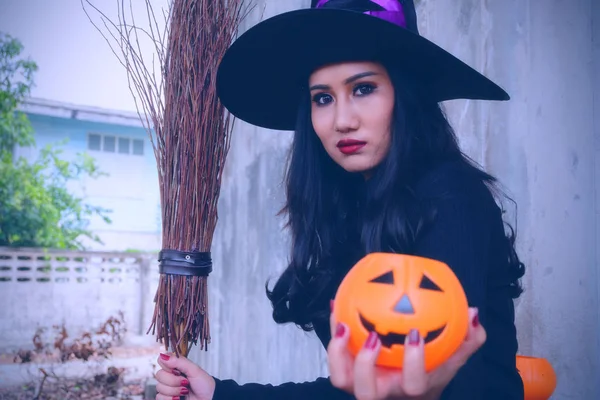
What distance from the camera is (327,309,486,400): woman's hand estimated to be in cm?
105

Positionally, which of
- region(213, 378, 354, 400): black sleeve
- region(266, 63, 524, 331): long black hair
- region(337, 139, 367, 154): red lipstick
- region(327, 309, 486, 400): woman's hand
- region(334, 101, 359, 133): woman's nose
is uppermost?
region(334, 101, 359, 133): woman's nose

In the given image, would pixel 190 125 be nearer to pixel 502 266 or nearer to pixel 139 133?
pixel 502 266

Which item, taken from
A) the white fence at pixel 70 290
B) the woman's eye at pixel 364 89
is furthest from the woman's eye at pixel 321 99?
the white fence at pixel 70 290

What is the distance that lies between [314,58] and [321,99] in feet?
0.45

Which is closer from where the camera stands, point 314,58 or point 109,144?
point 314,58

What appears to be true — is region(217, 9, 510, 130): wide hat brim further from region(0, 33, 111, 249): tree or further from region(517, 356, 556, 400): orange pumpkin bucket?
region(0, 33, 111, 249): tree

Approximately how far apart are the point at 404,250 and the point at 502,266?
1.07 ft

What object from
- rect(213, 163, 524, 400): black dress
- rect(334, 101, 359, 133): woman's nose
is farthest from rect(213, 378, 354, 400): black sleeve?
rect(334, 101, 359, 133): woman's nose

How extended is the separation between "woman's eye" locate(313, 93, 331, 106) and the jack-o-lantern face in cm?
75

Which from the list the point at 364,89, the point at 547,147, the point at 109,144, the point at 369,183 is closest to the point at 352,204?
the point at 369,183

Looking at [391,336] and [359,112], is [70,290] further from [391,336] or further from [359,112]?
[391,336]

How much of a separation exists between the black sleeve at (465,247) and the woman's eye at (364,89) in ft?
1.47

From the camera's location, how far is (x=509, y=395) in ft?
5.05

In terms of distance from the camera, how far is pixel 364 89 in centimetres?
171
